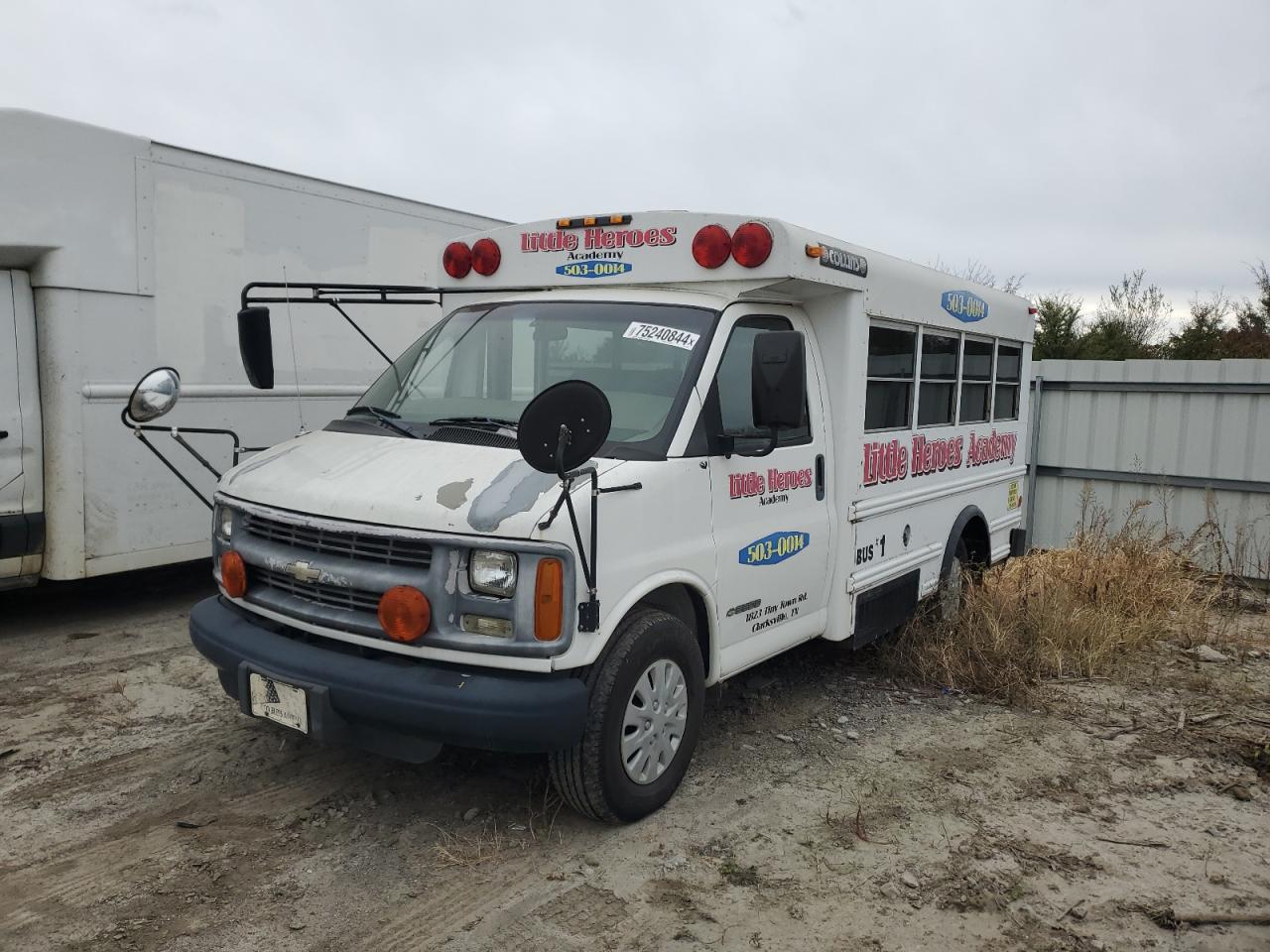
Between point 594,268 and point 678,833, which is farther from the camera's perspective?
point 594,268

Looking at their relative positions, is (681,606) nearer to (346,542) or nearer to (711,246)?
(346,542)

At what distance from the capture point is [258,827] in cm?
387

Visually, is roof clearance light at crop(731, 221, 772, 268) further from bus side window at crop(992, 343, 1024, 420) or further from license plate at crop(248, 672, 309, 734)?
bus side window at crop(992, 343, 1024, 420)

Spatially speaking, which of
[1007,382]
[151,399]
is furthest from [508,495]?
[1007,382]

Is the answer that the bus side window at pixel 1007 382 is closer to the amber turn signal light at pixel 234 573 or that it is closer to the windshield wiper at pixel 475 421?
the windshield wiper at pixel 475 421

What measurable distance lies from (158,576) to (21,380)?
244 centimetres

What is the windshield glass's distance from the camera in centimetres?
411

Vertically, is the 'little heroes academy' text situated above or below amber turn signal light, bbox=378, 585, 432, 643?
above

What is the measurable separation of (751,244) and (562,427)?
1.57m

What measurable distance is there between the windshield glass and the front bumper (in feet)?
3.16

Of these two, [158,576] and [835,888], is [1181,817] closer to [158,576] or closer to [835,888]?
[835,888]

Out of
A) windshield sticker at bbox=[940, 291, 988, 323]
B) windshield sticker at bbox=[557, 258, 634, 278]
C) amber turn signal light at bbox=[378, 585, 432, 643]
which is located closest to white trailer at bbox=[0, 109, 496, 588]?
windshield sticker at bbox=[557, 258, 634, 278]

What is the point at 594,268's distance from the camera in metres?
4.81

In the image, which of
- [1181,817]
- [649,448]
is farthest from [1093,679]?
[649,448]
